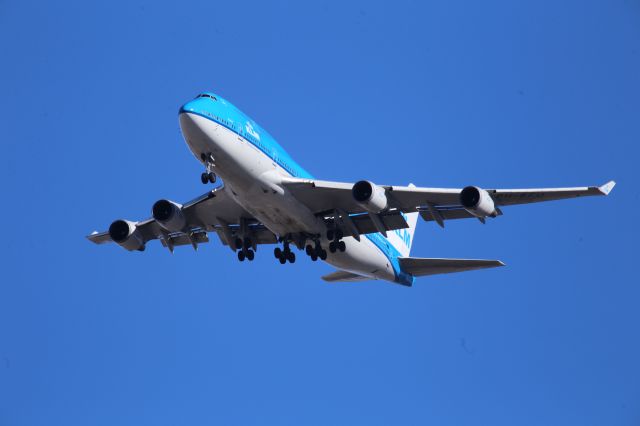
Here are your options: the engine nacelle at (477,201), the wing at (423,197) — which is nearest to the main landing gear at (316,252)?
the wing at (423,197)

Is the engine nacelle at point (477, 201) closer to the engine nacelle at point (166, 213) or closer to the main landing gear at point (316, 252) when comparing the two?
the main landing gear at point (316, 252)

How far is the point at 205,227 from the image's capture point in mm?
37875

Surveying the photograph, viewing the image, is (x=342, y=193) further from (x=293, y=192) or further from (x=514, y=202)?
(x=514, y=202)

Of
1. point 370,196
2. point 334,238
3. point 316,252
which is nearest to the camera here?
point 370,196

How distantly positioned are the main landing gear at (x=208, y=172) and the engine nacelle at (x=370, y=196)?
5139mm

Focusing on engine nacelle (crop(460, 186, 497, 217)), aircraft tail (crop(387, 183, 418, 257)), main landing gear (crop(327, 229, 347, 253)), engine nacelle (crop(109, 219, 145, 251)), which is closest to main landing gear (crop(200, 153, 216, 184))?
main landing gear (crop(327, 229, 347, 253))

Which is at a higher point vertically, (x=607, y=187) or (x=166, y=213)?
(x=607, y=187)

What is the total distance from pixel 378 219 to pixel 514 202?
5.15 m

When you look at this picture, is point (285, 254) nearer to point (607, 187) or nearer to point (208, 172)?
point (208, 172)

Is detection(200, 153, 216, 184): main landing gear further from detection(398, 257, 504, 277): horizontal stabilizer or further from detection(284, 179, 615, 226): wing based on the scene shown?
detection(398, 257, 504, 277): horizontal stabilizer

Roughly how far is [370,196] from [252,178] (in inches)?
168

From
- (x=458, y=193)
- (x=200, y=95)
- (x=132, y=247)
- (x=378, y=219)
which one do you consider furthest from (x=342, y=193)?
(x=132, y=247)

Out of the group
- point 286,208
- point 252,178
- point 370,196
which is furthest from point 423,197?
point 252,178

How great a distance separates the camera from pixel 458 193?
32844 mm
